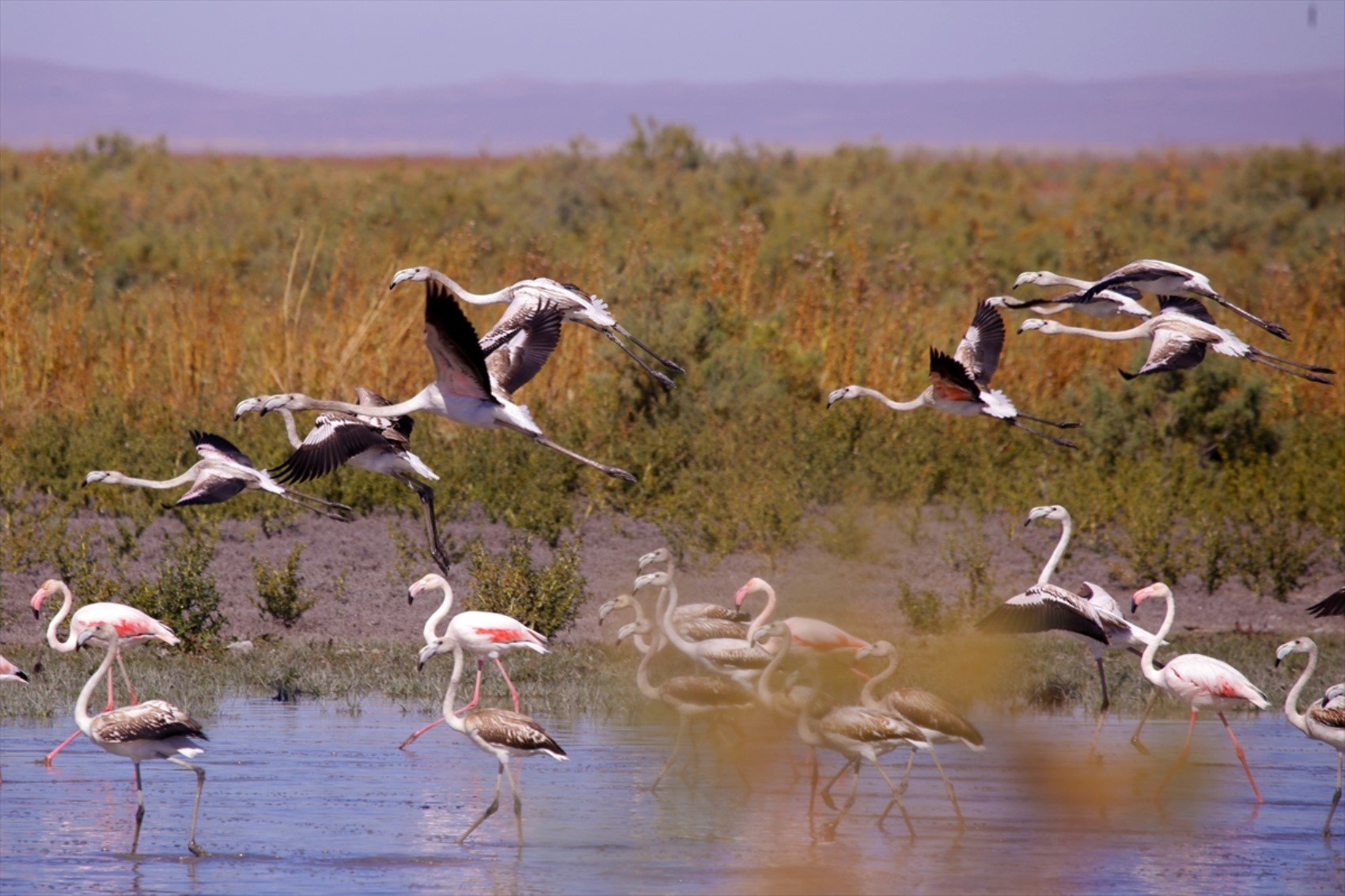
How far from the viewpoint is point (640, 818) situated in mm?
8031

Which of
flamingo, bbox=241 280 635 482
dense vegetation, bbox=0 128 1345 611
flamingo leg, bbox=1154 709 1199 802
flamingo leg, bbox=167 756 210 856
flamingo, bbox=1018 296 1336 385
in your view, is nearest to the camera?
flamingo leg, bbox=167 756 210 856

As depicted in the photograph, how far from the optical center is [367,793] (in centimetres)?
827

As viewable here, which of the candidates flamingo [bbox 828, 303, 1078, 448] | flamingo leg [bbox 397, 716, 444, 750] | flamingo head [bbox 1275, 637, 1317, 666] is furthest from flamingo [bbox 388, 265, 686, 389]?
flamingo head [bbox 1275, 637, 1317, 666]

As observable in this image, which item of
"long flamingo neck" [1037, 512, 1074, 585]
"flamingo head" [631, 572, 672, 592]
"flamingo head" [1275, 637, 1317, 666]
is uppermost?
"flamingo head" [1275, 637, 1317, 666]

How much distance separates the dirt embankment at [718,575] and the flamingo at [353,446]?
1.79 m

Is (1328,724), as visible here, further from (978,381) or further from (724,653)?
(978,381)

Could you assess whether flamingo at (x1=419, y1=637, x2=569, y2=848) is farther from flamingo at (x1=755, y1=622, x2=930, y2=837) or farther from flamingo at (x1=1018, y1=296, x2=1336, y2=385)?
flamingo at (x1=1018, y1=296, x2=1336, y2=385)

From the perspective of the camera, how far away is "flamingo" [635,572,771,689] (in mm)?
9469

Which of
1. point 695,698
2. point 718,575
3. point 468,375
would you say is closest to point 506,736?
point 695,698

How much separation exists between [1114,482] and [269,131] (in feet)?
451

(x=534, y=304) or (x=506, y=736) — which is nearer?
(x=506, y=736)

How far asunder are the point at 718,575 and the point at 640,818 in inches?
226

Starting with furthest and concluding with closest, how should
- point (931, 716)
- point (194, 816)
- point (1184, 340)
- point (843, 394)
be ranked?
1. point (843, 394)
2. point (1184, 340)
3. point (931, 716)
4. point (194, 816)

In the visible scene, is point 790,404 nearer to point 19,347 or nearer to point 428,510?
point 428,510
